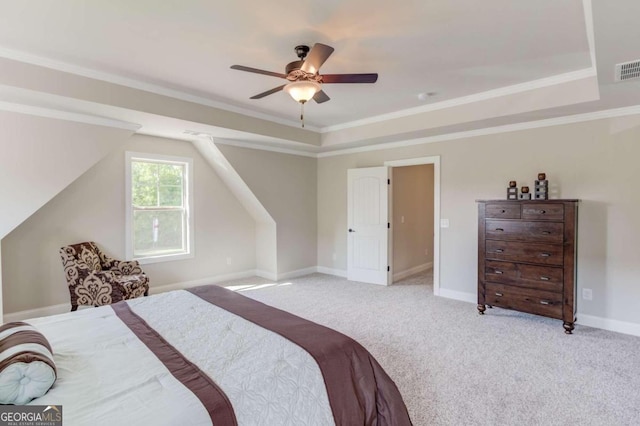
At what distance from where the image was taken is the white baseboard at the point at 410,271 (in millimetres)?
5935

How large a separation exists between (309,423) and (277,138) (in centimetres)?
423

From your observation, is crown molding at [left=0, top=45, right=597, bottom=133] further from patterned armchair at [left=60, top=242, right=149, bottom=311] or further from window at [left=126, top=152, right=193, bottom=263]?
patterned armchair at [left=60, top=242, right=149, bottom=311]

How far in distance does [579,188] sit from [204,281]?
17.8ft

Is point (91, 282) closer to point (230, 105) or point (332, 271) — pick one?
point (230, 105)

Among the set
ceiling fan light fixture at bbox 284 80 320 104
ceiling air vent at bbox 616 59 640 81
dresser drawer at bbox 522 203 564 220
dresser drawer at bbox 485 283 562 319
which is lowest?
dresser drawer at bbox 485 283 562 319

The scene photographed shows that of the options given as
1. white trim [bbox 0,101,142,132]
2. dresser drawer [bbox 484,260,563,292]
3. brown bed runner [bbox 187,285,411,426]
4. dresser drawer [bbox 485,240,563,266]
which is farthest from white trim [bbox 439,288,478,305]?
white trim [bbox 0,101,142,132]

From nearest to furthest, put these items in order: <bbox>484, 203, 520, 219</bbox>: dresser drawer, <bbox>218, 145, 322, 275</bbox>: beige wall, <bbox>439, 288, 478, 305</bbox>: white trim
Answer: <bbox>484, 203, 520, 219</bbox>: dresser drawer
<bbox>439, 288, 478, 305</bbox>: white trim
<bbox>218, 145, 322, 275</bbox>: beige wall

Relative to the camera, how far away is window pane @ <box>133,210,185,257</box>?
4.84m

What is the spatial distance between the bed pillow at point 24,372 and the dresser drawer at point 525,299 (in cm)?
420

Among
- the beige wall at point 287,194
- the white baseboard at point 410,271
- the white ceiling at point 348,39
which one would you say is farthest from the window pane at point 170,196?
the white baseboard at point 410,271

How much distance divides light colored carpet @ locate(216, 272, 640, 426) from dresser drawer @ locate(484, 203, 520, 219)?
1.24 m

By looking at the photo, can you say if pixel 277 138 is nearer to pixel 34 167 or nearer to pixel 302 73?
pixel 302 73

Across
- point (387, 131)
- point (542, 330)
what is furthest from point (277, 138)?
point (542, 330)

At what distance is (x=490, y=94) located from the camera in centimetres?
388
